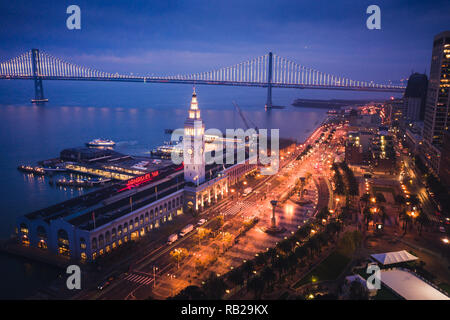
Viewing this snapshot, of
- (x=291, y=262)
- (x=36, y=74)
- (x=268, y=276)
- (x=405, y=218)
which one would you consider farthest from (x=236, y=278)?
(x=36, y=74)

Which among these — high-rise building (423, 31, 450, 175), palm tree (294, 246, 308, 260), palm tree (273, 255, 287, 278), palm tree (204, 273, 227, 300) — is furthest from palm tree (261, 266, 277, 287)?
high-rise building (423, 31, 450, 175)

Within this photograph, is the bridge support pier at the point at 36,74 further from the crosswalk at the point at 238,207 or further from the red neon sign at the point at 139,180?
the crosswalk at the point at 238,207

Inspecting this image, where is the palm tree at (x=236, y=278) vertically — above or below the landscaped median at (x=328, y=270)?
above

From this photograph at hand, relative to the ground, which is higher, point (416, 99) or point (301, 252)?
point (416, 99)

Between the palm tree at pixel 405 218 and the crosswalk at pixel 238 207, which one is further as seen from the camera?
the crosswalk at pixel 238 207

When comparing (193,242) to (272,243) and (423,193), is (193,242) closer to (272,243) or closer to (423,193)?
(272,243)

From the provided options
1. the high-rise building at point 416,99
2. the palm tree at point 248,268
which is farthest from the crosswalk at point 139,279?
the high-rise building at point 416,99

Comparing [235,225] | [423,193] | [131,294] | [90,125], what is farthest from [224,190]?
[90,125]

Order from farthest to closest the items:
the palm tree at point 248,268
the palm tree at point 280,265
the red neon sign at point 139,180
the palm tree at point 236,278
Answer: the red neon sign at point 139,180, the palm tree at point 280,265, the palm tree at point 248,268, the palm tree at point 236,278

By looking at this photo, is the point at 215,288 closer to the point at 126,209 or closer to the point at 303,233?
the point at 303,233
